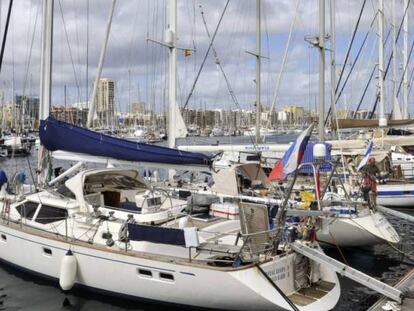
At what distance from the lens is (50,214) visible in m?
12.3

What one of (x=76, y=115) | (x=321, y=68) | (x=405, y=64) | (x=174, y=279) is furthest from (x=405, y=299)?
(x=76, y=115)

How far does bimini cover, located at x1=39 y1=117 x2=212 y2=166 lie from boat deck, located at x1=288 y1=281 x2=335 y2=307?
13.5 ft

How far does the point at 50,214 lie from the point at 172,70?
7.08 meters

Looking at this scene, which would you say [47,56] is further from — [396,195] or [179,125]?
[396,195]

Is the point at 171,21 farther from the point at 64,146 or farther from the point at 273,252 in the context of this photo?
the point at 273,252

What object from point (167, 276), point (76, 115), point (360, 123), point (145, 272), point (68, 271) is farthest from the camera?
point (76, 115)

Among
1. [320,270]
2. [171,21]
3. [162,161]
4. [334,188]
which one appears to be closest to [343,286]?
[320,270]

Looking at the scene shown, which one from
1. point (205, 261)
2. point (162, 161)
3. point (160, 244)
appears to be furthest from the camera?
point (162, 161)

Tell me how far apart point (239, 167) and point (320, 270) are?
8.14 meters

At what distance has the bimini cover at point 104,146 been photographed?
12164 mm

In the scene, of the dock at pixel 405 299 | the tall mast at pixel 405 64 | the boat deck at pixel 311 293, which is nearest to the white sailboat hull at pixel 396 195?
the dock at pixel 405 299

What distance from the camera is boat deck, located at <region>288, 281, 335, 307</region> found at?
9.49 metres

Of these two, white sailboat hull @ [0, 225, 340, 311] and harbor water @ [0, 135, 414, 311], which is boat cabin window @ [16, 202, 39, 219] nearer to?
white sailboat hull @ [0, 225, 340, 311]

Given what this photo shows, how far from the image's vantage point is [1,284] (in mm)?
12508
